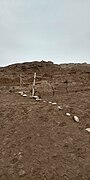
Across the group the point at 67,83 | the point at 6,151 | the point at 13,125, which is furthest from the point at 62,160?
the point at 67,83

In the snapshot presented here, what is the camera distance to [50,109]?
10.9 m

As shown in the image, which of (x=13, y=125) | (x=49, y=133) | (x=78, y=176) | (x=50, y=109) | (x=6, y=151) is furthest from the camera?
(x=50, y=109)

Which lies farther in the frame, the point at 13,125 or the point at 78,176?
the point at 13,125

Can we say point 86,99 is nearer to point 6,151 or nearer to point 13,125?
point 13,125

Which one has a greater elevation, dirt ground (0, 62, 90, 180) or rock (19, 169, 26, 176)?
dirt ground (0, 62, 90, 180)

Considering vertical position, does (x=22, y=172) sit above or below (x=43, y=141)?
below

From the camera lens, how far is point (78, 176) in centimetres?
738

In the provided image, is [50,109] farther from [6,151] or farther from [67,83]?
[67,83]

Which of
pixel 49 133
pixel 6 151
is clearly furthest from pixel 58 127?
pixel 6 151

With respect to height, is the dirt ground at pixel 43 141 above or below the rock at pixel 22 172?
above

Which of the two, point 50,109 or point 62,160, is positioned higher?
point 50,109

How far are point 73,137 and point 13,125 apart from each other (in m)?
2.44

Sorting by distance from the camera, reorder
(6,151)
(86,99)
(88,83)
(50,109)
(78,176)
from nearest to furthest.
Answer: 1. (78,176)
2. (6,151)
3. (50,109)
4. (86,99)
5. (88,83)

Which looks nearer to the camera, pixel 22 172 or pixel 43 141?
pixel 22 172
